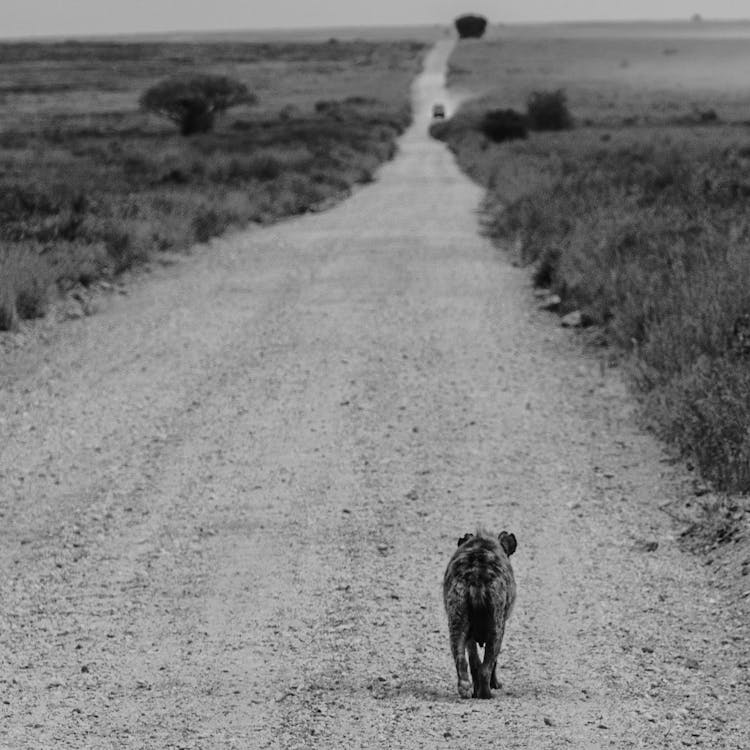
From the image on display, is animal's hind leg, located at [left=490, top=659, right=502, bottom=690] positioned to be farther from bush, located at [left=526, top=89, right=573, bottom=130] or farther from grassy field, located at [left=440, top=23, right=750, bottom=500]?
bush, located at [left=526, top=89, right=573, bottom=130]

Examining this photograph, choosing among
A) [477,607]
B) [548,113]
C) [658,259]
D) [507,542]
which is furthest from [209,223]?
[548,113]

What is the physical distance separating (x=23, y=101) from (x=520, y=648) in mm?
109531

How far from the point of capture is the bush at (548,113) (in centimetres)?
7644

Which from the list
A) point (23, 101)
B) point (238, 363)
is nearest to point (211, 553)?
point (238, 363)

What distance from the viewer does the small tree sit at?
250 ft

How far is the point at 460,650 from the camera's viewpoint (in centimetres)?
507

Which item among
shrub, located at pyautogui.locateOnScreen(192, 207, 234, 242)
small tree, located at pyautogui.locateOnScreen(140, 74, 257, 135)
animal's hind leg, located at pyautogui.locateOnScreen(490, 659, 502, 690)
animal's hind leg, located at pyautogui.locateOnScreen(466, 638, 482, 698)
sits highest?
small tree, located at pyautogui.locateOnScreen(140, 74, 257, 135)

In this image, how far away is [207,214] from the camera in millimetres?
26062

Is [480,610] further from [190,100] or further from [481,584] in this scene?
[190,100]

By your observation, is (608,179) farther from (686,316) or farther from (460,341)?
(686,316)

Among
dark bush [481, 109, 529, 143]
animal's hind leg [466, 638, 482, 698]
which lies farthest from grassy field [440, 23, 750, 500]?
dark bush [481, 109, 529, 143]

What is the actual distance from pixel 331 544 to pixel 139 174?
99.5ft

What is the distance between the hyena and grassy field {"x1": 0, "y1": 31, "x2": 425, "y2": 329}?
10524 mm

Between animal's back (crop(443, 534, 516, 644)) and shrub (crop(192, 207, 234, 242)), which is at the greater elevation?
animal's back (crop(443, 534, 516, 644))
